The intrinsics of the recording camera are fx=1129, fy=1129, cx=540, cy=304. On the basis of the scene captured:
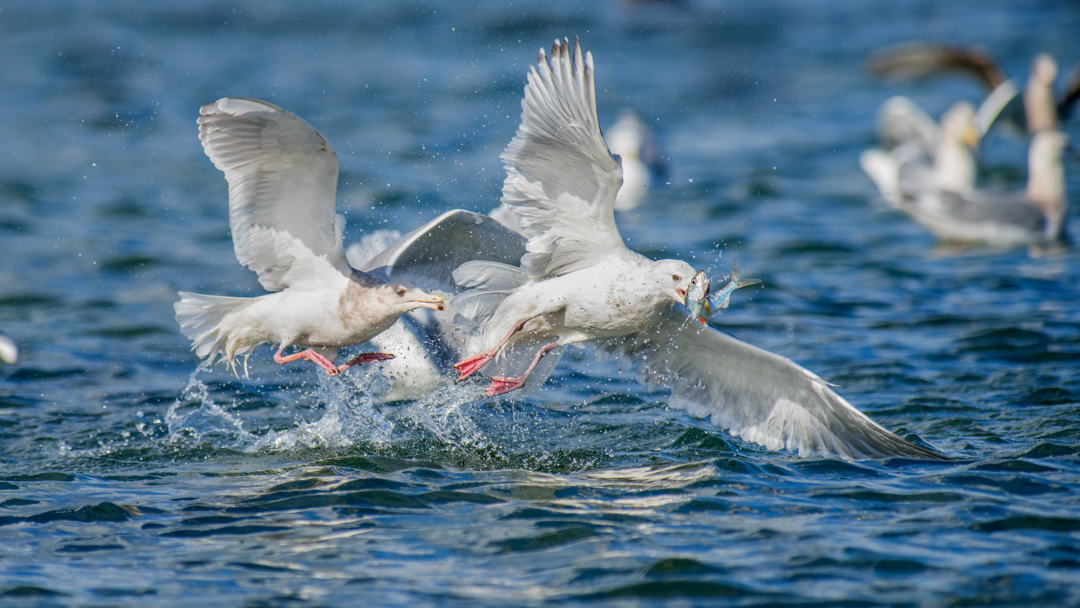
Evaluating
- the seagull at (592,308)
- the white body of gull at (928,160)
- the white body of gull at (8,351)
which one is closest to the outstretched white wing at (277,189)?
the seagull at (592,308)

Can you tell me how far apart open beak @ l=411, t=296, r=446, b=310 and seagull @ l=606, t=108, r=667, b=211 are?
23.8ft

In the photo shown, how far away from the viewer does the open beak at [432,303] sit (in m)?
5.54

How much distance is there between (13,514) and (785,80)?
16.0m

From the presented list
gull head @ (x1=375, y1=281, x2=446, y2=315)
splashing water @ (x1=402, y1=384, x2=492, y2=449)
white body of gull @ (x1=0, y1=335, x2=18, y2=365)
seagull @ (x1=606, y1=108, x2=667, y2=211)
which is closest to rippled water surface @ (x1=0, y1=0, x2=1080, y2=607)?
splashing water @ (x1=402, y1=384, x2=492, y2=449)

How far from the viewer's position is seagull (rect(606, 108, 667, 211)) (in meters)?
12.8

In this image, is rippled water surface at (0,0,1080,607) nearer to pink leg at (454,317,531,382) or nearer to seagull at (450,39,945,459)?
seagull at (450,39,945,459)

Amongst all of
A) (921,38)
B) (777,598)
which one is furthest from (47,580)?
(921,38)

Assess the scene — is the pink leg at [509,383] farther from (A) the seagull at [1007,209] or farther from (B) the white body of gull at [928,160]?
(B) the white body of gull at [928,160]

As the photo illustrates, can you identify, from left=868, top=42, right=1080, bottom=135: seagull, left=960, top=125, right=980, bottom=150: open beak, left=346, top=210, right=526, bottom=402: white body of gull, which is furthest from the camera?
left=868, top=42, right=1080, bottom=135: seagull

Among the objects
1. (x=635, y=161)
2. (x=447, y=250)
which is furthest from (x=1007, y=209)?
(x=447, y=250)

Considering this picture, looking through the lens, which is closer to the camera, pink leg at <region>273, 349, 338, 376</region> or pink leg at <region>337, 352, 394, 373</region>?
pink leg at <region>273, 349, 338, 376</region>

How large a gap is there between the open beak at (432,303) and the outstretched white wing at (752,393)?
1131mm

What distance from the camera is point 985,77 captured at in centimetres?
1476

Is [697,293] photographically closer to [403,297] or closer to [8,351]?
[403,297]
